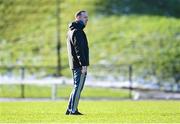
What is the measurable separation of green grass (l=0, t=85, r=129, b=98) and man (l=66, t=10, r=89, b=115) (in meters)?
19.8

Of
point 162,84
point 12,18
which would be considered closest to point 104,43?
point 12,18

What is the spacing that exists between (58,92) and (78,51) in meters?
22.8

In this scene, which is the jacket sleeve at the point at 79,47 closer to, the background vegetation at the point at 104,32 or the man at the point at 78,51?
the man at the point at 78,51

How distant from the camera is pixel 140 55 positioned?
51906mm

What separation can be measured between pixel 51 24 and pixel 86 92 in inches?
704

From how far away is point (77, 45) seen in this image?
56.3 feet

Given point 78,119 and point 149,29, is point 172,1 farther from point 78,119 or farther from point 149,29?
point 78,119

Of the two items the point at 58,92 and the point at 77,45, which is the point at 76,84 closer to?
the point at 77,45

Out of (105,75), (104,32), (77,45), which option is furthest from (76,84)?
(104,32)

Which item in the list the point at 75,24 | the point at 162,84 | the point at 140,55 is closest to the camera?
the point at 75,24

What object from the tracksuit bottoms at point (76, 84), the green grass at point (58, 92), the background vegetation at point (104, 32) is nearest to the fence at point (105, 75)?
the green grass at point (58, 92)

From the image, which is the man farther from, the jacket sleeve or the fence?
the fence

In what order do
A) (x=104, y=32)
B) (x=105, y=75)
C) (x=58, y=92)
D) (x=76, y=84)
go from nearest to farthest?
(x=76, y=84) → (x=58, y=92) → (x=105, y=75) → (x=104, y=32)

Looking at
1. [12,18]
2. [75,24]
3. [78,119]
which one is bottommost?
[78,119]
